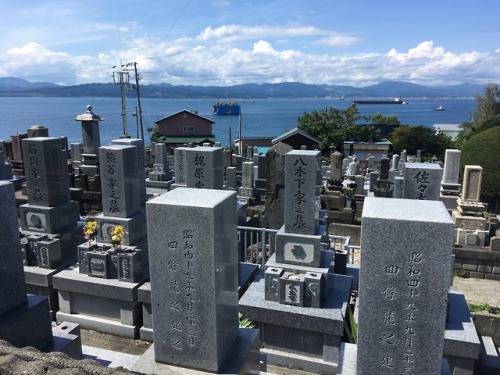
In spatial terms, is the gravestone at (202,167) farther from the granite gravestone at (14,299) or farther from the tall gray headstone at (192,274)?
the granite gravestone at (14,299)

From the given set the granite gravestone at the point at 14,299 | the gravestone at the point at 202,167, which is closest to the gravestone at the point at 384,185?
the gravestone at the point at 202,167

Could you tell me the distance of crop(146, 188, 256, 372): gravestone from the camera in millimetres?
3488

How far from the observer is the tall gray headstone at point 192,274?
11.4 feet

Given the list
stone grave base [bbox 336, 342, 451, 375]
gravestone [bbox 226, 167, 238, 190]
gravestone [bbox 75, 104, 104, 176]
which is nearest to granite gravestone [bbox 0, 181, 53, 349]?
stone grave base [bbox 336, 342, 451, 375]

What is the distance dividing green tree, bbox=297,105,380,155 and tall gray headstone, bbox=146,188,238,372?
86.5 feet

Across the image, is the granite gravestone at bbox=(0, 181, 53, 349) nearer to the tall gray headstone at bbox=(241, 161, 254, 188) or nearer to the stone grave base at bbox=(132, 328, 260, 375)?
the stone grave base at bbox=(132, 328, 260, 375)

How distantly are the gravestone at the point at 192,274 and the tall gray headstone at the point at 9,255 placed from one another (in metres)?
1.41

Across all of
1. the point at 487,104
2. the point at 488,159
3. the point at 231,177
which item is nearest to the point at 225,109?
the point at 487,104

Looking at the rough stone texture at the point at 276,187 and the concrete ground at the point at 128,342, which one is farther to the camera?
the rough stone texture at the point at 276,187

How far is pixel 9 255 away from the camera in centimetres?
394

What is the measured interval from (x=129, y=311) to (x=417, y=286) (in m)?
4.49

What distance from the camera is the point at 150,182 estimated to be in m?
16.3

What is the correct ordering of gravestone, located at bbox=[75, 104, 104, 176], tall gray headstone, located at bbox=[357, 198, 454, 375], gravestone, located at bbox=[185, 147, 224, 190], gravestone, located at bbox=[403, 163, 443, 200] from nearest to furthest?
tall gray headstone, located at bbox=[357, 198, 454, 375]
gravestone, located at bbox=[403, 163, 443, 200]
gravestone, located at bbox=[185, 147, 224, 190]
gravestone, located at bbox=[75, 104, 104, 176]

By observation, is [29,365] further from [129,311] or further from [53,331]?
[129,311]
